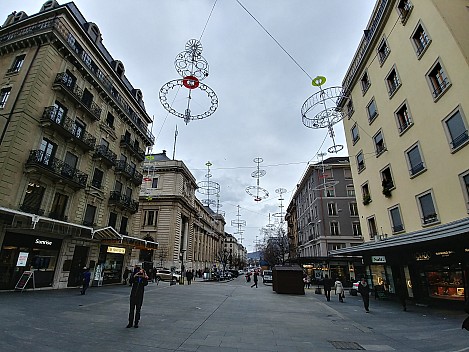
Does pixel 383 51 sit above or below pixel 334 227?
above

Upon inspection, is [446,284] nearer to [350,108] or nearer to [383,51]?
[383,51]

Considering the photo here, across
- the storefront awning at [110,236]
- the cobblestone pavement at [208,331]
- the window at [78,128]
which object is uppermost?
the window at [78,128]

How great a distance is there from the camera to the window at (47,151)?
17.6 m

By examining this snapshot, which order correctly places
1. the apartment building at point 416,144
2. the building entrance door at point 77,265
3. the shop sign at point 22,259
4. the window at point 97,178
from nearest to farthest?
the apartment building at point 416,144 → the shop sign at point 22,259 → the building entrance door at point 77,265 → the window at point 97,178

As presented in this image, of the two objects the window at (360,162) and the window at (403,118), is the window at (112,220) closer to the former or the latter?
the window at (360,162)

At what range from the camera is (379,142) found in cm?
2173

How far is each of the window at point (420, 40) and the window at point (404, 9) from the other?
1.55 metres

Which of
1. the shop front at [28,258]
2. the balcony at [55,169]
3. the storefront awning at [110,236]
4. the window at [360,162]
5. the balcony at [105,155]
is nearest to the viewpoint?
the shop front at [28,258]

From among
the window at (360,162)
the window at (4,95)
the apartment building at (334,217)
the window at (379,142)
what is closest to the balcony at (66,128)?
the window at (4,95)

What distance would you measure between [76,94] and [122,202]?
11.1 meters

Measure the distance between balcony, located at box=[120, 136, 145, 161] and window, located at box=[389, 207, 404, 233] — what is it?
2591cm

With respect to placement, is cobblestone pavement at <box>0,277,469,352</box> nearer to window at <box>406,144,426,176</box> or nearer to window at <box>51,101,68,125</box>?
window at <box>406,144,426,176</box>

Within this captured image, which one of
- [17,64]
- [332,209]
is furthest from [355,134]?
[17,64]

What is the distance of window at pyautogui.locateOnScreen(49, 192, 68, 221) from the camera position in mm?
19005
